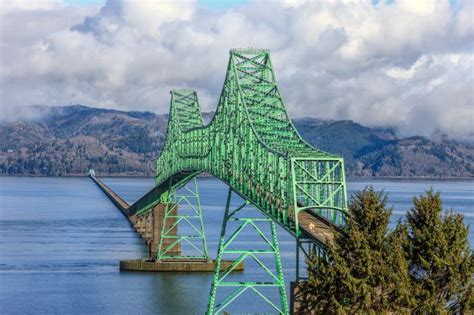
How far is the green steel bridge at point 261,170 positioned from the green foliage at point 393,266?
229 cm

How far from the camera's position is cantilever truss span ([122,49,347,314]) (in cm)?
6334

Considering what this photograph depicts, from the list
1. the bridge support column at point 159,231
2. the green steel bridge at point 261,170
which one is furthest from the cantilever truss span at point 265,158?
the bridge support column at point 159,231

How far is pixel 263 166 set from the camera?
7362cm

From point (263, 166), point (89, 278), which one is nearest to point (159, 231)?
point (89, 278)

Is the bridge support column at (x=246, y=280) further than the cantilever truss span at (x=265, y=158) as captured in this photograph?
Yes

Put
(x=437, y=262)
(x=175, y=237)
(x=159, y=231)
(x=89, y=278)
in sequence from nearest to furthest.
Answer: (x=437, y=262)
(x=89, y=278)
(x=175, y=237)
(x=159, y=231)

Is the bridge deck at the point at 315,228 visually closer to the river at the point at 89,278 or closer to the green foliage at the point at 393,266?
the green foliage at the point at 393,266

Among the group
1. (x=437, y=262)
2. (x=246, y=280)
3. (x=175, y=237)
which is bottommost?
(x=246, y=280)

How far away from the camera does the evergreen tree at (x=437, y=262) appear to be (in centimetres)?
5050

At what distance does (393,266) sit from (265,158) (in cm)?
2494

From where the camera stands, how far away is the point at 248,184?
76875 mm

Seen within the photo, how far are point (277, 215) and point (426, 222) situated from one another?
15.0 m

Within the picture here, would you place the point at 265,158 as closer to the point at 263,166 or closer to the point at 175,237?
the point at 263,166

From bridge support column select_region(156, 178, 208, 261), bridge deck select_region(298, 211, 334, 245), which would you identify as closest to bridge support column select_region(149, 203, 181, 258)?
bridge support column select_region(156, 178, 208, 261)
